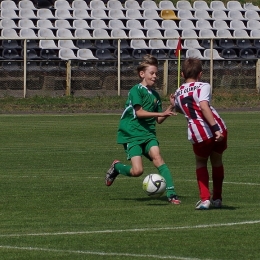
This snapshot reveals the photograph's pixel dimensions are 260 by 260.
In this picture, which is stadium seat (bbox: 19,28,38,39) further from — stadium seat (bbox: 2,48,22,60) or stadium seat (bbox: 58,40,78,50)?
stadium seat (bbox: 2,48,22,60)

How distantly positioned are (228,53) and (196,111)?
101 ft

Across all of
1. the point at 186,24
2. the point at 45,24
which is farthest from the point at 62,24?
the point at 186,24

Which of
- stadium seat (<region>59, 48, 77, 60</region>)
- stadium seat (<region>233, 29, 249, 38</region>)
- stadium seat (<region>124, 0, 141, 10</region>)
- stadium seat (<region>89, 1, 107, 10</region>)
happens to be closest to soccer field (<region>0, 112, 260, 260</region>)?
stadium seat (<region>59, 48, 77, 60</region>)

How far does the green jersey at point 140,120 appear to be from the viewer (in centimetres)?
1064

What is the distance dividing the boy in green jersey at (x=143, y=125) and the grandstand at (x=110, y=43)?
974 inches

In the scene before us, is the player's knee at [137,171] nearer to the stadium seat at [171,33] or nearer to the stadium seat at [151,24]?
the stadium seat at [171,33]

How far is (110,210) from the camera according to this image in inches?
392

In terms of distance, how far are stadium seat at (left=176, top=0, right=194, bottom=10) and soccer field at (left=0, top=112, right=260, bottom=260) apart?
24.9 meters

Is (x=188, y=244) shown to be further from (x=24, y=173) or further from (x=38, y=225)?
(x=24, y=173)

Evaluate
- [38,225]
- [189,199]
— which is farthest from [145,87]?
[38,225]

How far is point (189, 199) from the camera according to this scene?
11.0m

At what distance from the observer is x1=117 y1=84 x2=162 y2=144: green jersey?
10.6m

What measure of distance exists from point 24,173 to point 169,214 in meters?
5.42

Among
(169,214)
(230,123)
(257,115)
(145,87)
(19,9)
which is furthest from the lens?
(19,9)
